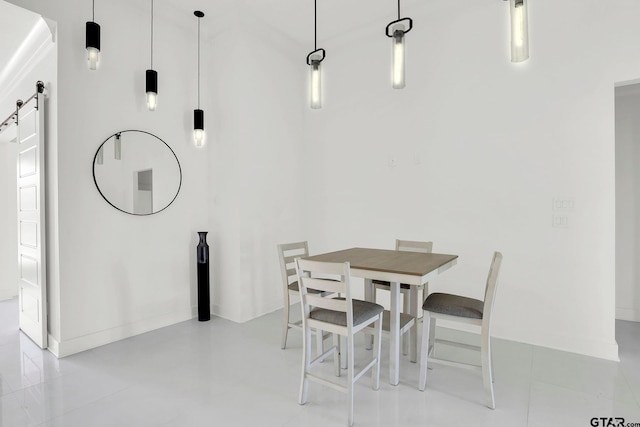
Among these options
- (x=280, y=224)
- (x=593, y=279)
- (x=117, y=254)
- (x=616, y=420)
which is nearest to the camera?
(x=616, y=420)

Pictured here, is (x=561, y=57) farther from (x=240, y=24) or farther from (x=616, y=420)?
(x=240, y=24)

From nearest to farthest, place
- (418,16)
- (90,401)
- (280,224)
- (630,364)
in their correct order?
(90,401)
(630,364)
(418,16)
(280,224)

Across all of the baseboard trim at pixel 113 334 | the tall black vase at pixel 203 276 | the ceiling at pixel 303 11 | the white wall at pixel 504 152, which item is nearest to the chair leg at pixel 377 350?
the white wall at pixel 504 152

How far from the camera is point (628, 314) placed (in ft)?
11.4

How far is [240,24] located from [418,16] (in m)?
1.85

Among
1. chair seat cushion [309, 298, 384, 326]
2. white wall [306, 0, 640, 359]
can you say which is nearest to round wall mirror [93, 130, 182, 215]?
white wall [306, 0, 640, 359]

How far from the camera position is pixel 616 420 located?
6.17 feet

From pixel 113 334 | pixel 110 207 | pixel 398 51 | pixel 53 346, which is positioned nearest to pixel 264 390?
pixel 113 334

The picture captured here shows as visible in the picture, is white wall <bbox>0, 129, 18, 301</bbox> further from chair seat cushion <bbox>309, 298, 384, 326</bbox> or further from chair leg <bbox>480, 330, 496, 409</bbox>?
chair leg <bbox>480, 330, 496, 409</bbox>

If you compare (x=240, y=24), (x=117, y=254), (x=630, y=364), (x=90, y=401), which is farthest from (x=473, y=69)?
(x=90, y=401)

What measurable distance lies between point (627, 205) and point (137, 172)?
16.3 feet

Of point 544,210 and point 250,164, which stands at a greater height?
point 250,164

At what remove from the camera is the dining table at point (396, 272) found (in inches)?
80.4

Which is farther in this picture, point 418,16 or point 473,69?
point 418,16
